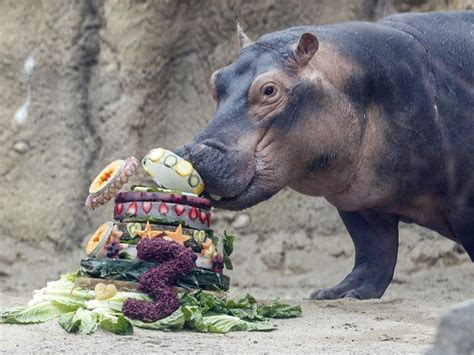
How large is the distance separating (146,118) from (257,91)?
9.46ft

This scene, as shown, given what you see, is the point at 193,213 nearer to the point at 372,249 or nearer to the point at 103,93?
the point at 372,249

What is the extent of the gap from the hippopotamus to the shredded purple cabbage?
393 millimetres

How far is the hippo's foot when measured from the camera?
4840 mm

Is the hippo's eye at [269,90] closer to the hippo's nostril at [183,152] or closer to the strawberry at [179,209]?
the hippo's nostril at [183,152]

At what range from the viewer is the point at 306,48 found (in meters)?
4.20

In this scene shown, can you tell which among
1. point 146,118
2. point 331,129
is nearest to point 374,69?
point 331,129

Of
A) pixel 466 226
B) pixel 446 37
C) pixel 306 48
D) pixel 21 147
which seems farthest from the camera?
pixel 21 147

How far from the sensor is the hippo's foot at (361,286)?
4.84 metres

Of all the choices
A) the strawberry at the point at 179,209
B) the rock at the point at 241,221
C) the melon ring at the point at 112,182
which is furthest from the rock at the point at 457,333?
the rock at the point at 241,221

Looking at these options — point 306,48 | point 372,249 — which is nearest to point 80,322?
point 306,48

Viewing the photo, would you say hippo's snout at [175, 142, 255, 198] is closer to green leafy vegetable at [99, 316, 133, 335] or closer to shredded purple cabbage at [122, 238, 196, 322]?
shredded purple cabbage at [122, 238, 196, 322]

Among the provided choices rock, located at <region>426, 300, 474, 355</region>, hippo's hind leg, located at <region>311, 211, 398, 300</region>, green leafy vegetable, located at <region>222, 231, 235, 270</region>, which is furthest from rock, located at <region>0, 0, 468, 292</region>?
rock, located at <region>426, 300, 474, 355</region>

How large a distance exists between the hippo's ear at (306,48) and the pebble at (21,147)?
3100 mm

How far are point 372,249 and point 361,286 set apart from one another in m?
0.20
